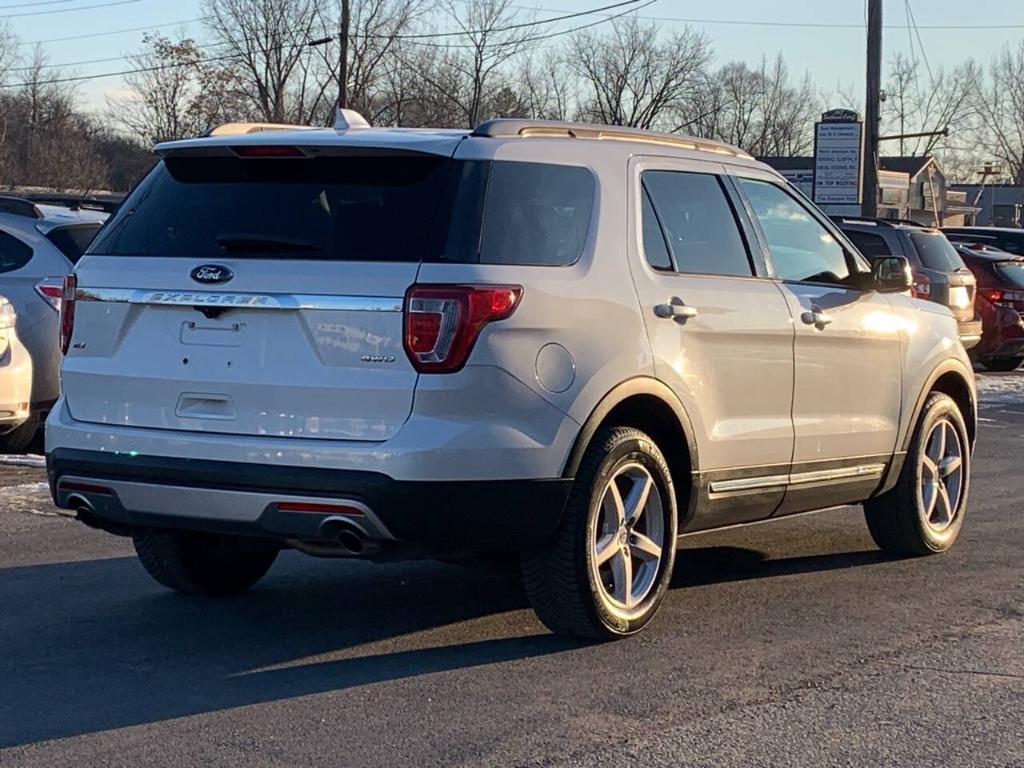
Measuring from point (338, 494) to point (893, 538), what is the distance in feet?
11.6

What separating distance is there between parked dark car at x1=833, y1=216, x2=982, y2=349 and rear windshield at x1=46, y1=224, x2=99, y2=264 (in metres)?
8.90

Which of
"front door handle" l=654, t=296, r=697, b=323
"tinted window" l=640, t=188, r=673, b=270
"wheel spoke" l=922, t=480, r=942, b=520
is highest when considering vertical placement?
"tinted window" l=640, t=188, r=673, b=270

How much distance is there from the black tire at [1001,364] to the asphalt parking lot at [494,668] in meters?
13.9

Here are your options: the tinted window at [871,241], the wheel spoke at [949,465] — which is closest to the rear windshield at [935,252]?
the tinted window at [871,241]

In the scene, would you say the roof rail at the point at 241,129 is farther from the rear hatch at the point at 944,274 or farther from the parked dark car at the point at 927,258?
the rear hatch at the point at 944,274

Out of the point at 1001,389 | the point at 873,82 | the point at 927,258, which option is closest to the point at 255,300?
the point at 927,258

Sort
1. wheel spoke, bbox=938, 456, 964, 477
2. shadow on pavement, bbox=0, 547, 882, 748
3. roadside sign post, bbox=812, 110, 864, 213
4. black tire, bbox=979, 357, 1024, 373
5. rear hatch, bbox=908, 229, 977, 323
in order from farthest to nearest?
roadside sign post, bbox=812, 110, 864, 213, black tire, bbox=979, 357, 1024, 373, rear hatch, bbox=908, 229, 977, 323, wheel spoke, bbox=938, 456, 964, 477, shadow on pavement, bbox=0, 547, 882, 748

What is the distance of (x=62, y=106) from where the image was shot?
69625mm

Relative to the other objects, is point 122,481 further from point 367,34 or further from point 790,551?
point 367,34

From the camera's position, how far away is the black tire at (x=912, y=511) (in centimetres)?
748

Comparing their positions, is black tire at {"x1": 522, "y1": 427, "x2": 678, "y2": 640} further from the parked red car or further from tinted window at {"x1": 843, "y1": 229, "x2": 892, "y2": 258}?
the parked red car

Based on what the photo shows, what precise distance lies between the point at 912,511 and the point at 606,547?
7.86ft

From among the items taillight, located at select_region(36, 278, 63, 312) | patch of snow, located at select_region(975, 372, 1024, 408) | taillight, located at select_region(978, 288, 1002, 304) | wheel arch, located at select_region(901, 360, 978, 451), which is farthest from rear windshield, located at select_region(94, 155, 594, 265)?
taillight, located at select_region(978, 288, 1002, 304)

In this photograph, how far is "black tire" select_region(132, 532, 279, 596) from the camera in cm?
631
